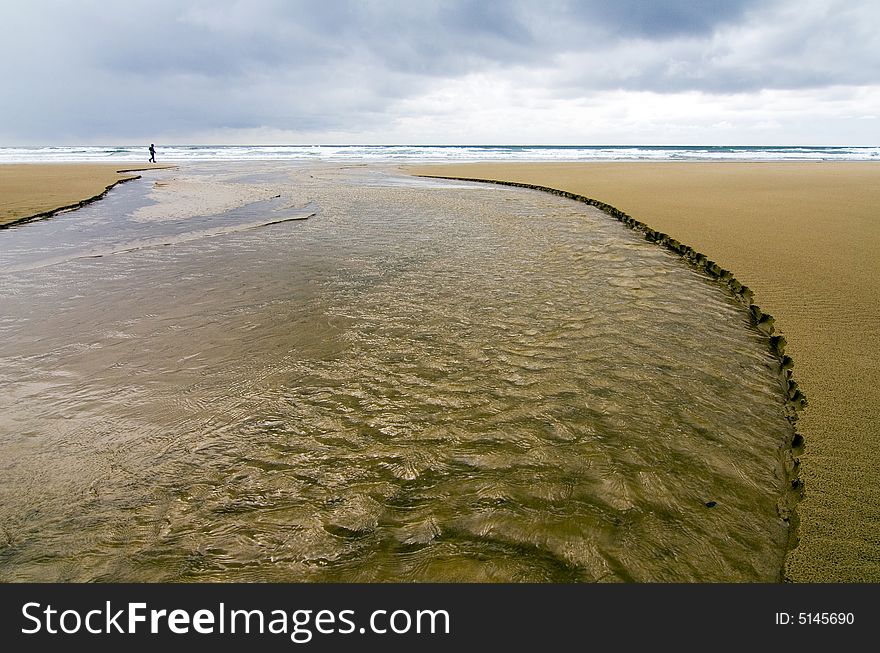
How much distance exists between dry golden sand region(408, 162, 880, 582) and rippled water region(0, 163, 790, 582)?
0.23 metres

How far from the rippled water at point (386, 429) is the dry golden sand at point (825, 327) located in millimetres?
233

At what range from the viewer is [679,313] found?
553 cm

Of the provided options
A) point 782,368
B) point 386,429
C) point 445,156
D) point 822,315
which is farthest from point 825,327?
point 445,156

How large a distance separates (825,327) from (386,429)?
4870 mm

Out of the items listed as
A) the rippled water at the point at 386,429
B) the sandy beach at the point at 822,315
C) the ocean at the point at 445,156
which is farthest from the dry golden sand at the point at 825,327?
the ocean at the point at 445,156

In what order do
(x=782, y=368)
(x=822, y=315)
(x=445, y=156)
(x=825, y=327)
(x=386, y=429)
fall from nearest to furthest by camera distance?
(x=386, y=429), (x=782, y=368), (x=825, y=327), (x=822, y=315), (x=445, y=156)

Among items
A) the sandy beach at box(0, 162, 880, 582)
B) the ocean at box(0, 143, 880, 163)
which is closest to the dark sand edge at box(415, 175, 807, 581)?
the sandy beach at box(0, 162, 880, 582)

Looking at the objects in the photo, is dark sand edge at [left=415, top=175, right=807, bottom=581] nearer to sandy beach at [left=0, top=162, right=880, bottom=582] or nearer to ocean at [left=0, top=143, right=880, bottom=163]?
sandy beach at [left=0, top=162, right=880, bottom=582]

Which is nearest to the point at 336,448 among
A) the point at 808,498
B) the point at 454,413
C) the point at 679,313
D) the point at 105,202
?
the point at 454,413

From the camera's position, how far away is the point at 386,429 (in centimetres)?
332

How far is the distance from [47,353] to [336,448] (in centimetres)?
371

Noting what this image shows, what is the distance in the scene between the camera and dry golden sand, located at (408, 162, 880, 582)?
2348mm

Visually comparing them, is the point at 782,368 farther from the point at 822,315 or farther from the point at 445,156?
the point at 445,156
